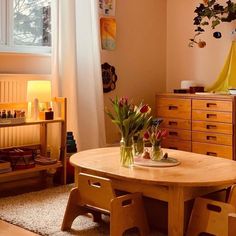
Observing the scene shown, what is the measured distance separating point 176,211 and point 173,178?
0.17 meters

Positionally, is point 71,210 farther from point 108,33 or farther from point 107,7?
point 107,7

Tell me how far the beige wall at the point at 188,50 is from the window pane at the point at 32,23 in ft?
5.34

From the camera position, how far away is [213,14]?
15.0 feet

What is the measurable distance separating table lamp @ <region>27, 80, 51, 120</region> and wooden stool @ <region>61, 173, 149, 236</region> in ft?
4.09

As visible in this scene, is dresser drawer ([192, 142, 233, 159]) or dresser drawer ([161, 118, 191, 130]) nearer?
dresser drawer ([192, 142, 233, 159])

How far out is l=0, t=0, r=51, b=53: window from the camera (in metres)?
3.91

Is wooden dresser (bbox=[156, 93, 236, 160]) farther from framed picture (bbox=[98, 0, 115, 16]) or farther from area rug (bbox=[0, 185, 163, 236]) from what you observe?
area rug (bbox=[0, 185, 163, 236])

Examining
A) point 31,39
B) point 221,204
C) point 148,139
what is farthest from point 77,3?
point 221,204

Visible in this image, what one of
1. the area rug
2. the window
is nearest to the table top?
the area rug

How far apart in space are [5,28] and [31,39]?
0.32 m

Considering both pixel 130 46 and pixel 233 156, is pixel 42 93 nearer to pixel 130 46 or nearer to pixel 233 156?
pixel 130 46

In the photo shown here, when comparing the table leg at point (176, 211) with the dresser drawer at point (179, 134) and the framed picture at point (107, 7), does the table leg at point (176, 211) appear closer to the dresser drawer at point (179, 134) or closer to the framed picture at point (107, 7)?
the dresser drawer at point (179, 134)

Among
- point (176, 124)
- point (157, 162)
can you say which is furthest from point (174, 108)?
→ point (157, 162)

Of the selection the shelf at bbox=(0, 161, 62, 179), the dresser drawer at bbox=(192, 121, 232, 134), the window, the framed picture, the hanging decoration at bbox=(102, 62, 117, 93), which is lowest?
the shelf at bbox=(0, 161, 62, 179)
